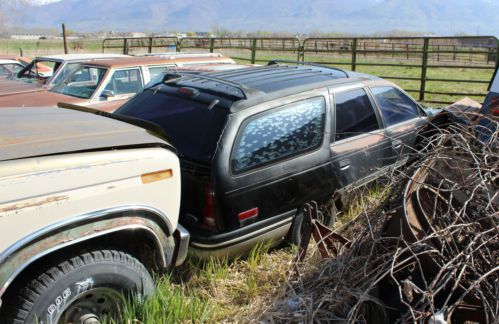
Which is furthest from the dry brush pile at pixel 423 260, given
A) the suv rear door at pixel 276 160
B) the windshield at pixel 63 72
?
the windshield at pixel 63 72

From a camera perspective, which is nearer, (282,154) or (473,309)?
(473,309)

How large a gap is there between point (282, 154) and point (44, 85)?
6087mm

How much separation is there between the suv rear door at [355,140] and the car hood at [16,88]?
5823mm

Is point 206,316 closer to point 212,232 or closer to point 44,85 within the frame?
point 212,232

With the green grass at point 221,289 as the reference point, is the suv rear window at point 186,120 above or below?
above

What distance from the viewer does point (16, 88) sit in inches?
324

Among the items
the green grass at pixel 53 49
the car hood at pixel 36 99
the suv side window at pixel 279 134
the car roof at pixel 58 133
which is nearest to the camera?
the car roof at pixel 58 133

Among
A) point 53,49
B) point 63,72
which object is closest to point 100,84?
point 63,72

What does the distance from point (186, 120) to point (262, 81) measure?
33.1 inches

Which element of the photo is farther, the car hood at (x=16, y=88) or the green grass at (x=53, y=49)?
the green grass at (x=53, y=49)

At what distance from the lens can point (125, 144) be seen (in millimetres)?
2828

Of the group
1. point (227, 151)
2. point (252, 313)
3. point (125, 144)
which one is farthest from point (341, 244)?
point (125, 144)

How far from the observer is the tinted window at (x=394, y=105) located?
4926mm

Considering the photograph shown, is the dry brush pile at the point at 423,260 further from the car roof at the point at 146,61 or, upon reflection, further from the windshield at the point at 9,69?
the windshield at the point at 9,69
